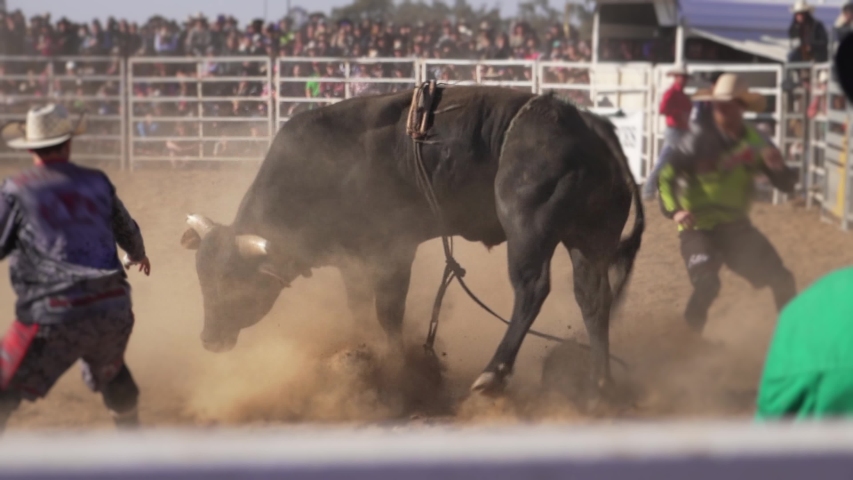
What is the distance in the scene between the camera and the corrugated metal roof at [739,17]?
14953 mm

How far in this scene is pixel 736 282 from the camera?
809 cm

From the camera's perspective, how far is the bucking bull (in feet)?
16.6

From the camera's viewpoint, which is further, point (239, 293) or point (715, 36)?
point (715, 36)

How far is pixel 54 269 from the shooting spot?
11.7ft

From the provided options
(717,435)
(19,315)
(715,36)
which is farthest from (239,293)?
(715,36)

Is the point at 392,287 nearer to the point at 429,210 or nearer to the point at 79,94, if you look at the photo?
the point at 429,210

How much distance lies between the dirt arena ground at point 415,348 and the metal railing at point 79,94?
7.08 metres

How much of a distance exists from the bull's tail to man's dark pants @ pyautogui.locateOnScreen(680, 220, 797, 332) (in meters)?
0.29

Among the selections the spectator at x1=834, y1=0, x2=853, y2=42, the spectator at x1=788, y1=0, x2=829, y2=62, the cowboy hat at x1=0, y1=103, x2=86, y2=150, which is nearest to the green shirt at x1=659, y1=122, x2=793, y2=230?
the cowboy hat at x1=0, y1=103, x2=86, y2=150

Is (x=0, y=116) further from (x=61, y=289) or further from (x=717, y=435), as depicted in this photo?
(x=717, y=435)

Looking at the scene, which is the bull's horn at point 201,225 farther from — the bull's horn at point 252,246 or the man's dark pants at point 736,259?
the man's dark pants at point 736,259

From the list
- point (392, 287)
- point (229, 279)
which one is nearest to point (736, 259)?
point (392, 287)

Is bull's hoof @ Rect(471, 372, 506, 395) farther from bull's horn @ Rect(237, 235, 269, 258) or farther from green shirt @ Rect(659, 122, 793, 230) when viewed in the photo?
bull's horn @ Rect(237, 235, 269, 258)

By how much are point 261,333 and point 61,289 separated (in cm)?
300
